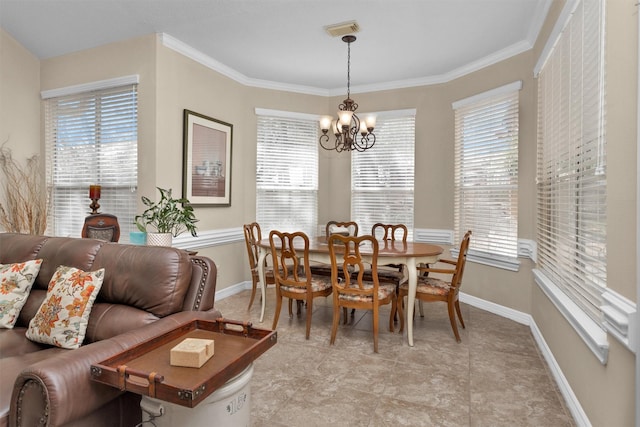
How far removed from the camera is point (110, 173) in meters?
3.97

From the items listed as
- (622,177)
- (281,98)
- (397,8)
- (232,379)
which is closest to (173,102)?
(281,98)

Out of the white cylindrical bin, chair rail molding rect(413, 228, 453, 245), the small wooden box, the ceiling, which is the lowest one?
the white cylindrical bin

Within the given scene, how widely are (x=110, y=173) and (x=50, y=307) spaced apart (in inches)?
95.9

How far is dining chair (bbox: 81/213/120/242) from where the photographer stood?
3.13m

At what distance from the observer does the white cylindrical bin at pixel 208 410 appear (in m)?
1.40

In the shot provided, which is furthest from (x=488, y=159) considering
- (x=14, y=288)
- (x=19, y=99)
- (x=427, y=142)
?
(x=19, y=99)

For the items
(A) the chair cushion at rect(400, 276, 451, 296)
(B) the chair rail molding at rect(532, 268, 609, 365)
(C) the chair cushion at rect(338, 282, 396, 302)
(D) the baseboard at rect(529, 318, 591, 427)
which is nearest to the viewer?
(B) the chair rail molding at rect(532, 268, 609, 365)

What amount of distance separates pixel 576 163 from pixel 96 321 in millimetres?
2894

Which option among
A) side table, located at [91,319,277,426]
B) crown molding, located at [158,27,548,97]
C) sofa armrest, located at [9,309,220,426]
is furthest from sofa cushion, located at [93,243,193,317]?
crown molding, located at [158,27,548,97]

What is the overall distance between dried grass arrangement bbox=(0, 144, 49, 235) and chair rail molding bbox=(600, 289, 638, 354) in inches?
196

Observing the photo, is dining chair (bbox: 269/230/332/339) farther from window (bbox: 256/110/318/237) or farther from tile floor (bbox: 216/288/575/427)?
window (bbox: 256/110/318/237)

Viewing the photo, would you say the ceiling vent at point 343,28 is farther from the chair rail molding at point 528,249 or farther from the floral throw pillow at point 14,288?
the floral throw pillow at point 14,288

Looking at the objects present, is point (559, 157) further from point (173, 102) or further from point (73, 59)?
point (73, 59)

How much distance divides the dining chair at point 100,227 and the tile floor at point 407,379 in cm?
159
